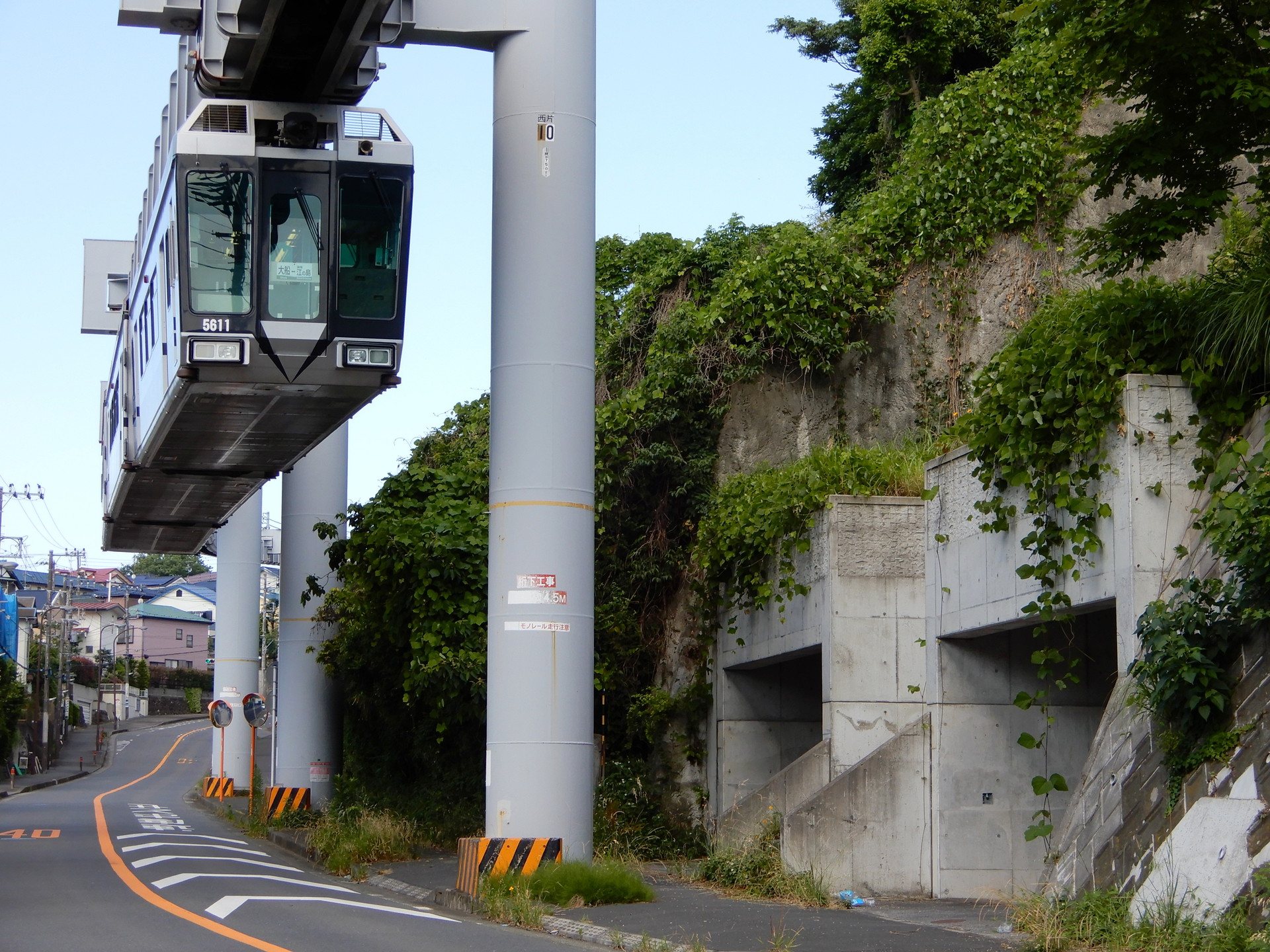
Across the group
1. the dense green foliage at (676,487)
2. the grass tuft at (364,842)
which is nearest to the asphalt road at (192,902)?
the grass tuft at (364,842)

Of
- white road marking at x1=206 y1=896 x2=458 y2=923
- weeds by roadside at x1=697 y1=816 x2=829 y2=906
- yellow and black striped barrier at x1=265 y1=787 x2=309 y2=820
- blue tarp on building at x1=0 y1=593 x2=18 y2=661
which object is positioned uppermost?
blue tarp on building at x1=0 y1=593 x2=18 y2=661

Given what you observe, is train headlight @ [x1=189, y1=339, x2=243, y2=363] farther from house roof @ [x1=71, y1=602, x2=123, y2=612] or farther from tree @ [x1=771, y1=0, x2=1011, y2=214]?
house roof @ [x1=71, y1=602, x2=123, y2=612]

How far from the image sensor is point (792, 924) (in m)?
11.9

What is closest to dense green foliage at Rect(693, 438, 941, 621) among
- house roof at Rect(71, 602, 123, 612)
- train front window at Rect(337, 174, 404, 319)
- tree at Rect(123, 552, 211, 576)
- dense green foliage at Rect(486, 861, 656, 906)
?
dense green foliage at Rect(486, 861, 656, 906)

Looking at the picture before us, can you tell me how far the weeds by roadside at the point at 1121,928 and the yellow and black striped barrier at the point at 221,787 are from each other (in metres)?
37.4

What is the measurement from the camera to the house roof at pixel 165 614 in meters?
124

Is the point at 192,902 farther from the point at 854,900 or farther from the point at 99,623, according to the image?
the point at 99,623

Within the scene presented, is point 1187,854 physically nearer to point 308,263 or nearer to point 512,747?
point 512,747

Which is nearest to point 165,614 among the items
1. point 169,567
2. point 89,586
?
point 89,586

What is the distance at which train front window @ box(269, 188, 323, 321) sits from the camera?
50.0 ft

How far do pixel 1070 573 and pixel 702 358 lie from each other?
1099 centimetres

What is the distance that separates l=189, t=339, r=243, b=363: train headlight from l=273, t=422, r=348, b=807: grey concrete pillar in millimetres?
12273

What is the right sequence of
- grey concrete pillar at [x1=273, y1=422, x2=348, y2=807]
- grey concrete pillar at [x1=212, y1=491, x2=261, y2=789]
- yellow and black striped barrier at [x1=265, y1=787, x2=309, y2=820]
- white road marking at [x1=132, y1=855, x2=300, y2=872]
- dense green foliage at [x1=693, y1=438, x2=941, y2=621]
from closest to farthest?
1. dense green foliage at [x1=693, y1=438, x2=941, y2=621]
2. white road marking at [x1=132, y1=855, x2=300, y2=872]
3. grey concrete pillar at [x1=273, y1=422, x2=348, y2=807]
4. yellow and black striped barrier at [x1=265, y1=787, x2=309, y2=820]
5. grey concrete pillar at [x1=212, y1=491, x2=261, y2=789]

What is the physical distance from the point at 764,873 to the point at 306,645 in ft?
48.1
